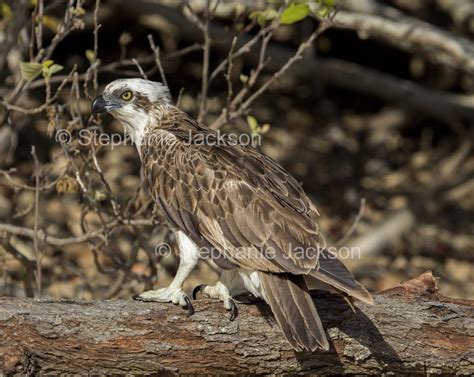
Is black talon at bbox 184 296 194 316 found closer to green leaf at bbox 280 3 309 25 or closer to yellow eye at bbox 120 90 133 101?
yellow eye at bbox 120 90 133 101

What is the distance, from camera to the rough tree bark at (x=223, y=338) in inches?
187

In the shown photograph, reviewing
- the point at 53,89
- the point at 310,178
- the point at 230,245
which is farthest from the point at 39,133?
the point at 230,245

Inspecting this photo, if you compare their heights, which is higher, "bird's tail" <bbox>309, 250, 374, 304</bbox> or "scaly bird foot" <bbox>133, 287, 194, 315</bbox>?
"bird's tail" <bbox>309, 250, 374, 304</bbox>

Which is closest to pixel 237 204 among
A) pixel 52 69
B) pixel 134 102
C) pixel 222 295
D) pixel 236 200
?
pixel 236 200

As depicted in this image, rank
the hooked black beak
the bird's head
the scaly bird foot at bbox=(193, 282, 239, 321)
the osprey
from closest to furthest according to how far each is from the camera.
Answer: the osprey → the scaly bird foot at bbox=(193, 282, 239, 321) → the hooked black beak → the bird's head

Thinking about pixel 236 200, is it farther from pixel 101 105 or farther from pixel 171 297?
pixel 101 105

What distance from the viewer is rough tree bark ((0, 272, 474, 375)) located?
476 cm

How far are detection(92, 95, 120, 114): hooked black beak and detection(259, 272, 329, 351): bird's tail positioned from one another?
1.73 m

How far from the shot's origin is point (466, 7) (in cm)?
1088

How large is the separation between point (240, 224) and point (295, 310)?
662 mm

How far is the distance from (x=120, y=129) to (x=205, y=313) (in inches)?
229

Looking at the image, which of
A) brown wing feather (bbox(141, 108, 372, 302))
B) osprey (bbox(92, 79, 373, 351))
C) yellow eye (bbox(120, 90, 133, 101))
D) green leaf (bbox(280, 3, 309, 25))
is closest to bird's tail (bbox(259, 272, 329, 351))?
osprey (bbox(92, 79, 373, 351))

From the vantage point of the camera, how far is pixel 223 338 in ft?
16.4

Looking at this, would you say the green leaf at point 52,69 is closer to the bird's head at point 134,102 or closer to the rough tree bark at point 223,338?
the bird's head at point 134,102
